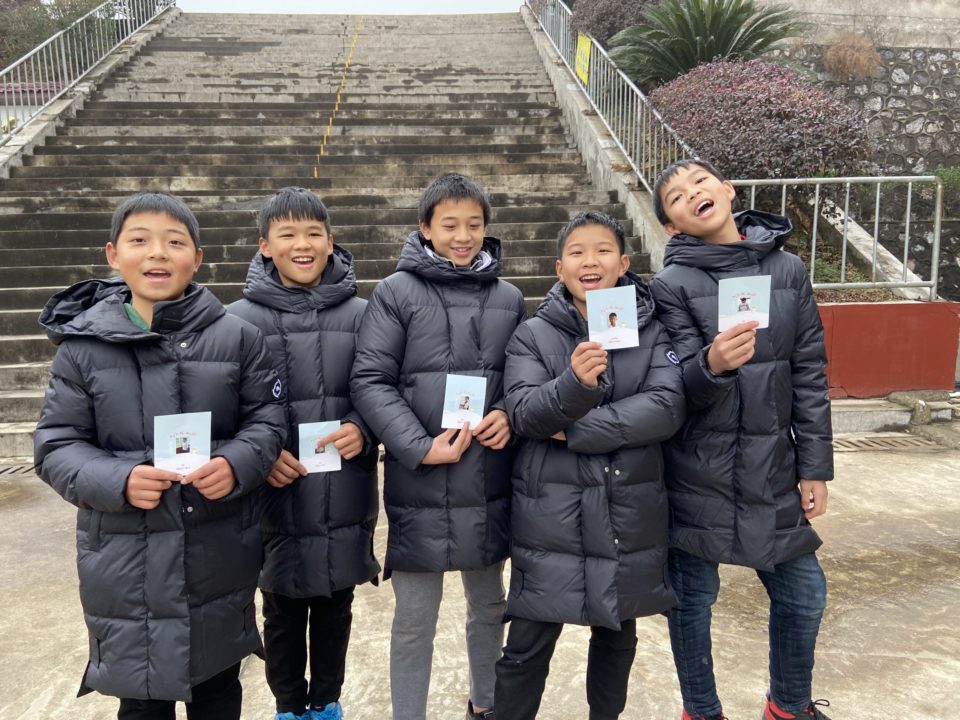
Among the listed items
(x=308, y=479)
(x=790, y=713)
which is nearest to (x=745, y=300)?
(x=790, y=713)

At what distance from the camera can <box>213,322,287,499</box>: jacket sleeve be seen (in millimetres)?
1862

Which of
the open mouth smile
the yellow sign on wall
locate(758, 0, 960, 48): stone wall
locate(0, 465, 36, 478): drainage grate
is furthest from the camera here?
locate(758, 0, 960, 48): stone wall

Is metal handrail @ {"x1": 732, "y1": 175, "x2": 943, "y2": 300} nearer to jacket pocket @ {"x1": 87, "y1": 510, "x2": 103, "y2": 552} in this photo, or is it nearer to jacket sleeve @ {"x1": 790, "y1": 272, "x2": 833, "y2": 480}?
jacket sleeve @ {"x1": 790, "y1": 272, "x2": 833, "y2": 480}

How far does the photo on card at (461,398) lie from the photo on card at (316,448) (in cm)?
36

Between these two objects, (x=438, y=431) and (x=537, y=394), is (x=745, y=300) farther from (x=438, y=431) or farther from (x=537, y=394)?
(x=438, y=431)

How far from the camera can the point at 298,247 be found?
219cm

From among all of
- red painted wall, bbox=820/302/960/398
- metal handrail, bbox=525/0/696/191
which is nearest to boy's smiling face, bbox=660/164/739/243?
red painted wall, bbox=820/302/960/398

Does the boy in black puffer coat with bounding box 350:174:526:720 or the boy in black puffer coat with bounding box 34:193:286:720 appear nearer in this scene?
the boy in black puffer coat with bounding box 34:193:286:720

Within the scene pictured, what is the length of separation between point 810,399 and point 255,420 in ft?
5.35

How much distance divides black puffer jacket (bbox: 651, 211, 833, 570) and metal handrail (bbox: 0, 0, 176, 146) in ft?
30.1

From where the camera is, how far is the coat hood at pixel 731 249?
214 centimetres

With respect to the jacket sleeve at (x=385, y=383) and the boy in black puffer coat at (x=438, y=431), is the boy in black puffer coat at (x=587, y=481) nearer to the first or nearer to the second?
the boy in black puffer coat at (x=438, y=431)

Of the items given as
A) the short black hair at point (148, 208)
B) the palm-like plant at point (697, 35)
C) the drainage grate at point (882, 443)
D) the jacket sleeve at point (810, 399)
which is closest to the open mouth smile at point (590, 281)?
the jacket sleeve at point (810, 399)

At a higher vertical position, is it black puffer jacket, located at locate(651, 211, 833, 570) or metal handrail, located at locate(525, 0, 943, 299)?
metal handrail, located at locate(525, 0, 943, 299)
